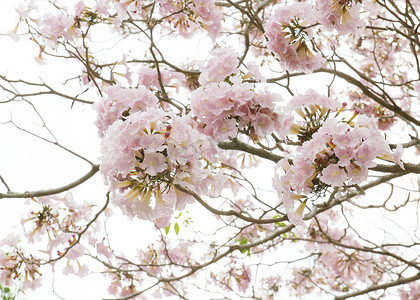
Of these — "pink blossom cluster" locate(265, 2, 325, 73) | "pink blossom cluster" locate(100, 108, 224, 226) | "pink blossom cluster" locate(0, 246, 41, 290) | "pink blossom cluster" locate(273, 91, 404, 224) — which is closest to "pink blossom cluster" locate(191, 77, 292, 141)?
"pink blossom cluster" locate(100, 108, 224, 226)

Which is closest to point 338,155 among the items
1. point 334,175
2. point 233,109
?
point 334,175

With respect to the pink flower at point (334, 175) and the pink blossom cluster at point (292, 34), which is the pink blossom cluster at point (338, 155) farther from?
the pink blossom cluster at point (292, 34)

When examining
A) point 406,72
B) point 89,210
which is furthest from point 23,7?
point 406,72

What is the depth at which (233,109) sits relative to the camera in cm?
135

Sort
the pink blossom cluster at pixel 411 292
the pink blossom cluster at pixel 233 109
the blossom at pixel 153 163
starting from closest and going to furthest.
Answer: the blossom at pixel 153 163, the pink blossom cluster at pixel 233 109, the pink blossom cluster at pixel 411 292

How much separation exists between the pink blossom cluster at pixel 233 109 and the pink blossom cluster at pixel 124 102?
0.75ft

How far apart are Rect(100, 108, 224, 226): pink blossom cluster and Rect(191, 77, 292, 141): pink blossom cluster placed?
0.05 metres

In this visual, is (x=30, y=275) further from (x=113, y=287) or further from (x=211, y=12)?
(x=211, y=12)

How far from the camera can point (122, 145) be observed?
1164mm

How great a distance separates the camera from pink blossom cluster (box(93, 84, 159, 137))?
4.89 ft

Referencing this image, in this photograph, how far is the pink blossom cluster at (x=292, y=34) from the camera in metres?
1.68

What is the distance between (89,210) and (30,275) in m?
0.78

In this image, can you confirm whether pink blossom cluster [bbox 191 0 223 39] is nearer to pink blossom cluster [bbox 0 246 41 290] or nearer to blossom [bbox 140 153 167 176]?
blossom [bbox 140 153 167 176]

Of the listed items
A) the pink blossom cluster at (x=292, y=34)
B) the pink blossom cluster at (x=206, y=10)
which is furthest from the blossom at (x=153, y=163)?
the pink blossom cluster at (x=206, y=10)
